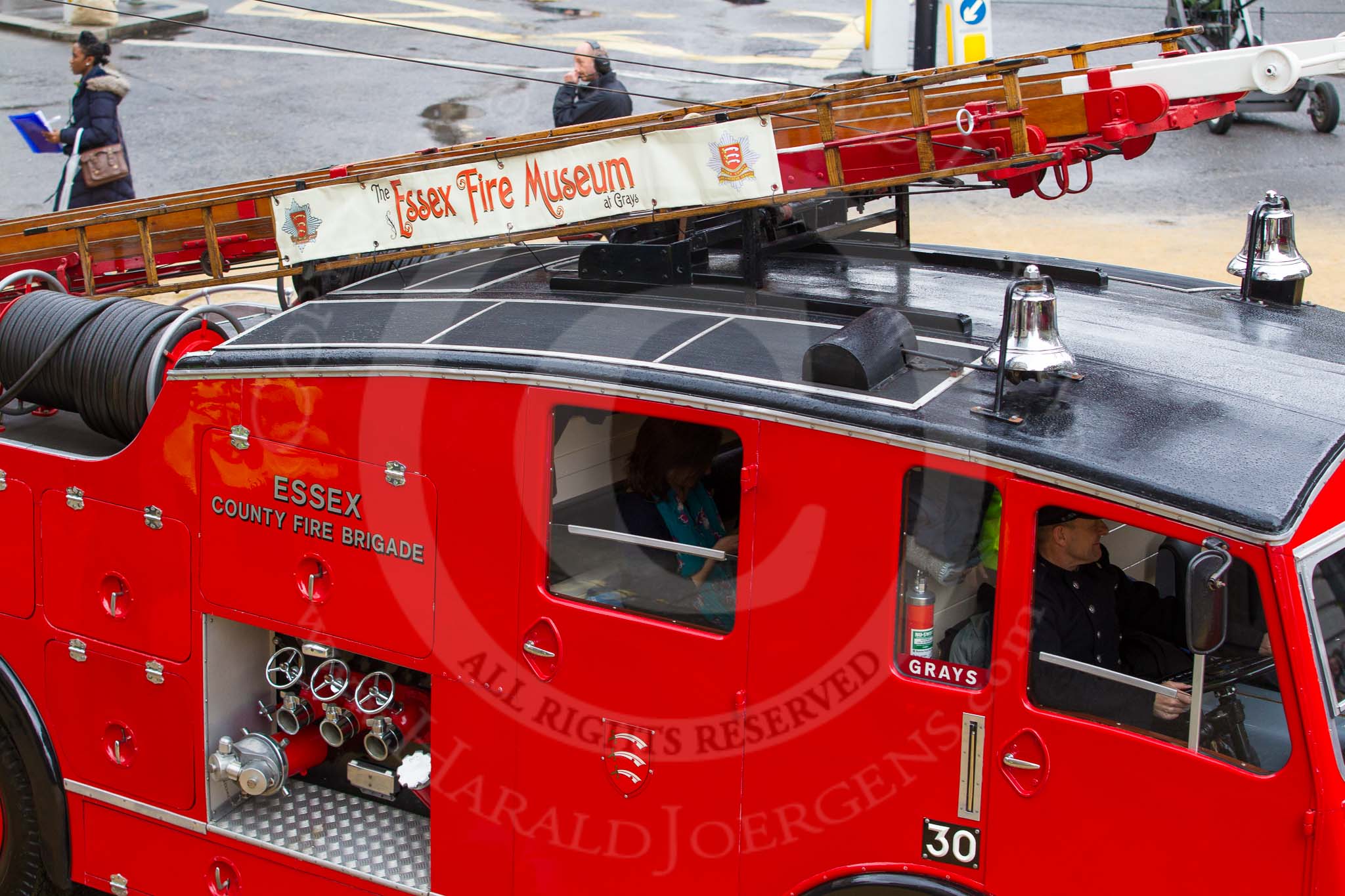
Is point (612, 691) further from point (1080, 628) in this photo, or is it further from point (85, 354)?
point (85, 354)

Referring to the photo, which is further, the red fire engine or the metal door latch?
the metal door latch

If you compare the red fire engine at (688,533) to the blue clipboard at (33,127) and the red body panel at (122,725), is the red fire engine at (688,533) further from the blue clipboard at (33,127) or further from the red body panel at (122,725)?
the blue clipboard at (33,127)

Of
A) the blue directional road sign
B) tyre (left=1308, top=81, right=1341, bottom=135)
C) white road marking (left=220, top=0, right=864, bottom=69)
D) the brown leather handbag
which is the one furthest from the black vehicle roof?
white road marking (left=220, top=0, right=864, bottom=69)

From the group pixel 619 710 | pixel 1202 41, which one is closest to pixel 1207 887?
pixel 619 710

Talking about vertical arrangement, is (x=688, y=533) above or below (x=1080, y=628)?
above

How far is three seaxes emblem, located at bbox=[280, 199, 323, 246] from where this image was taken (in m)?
5.64

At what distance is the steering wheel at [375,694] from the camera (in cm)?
509

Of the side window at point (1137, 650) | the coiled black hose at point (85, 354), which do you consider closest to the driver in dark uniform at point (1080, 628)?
the side window at point (1137, 650)

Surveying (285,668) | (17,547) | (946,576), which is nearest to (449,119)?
(17,547)

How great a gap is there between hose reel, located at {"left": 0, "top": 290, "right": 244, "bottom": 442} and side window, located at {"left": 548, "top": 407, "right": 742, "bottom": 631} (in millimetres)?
1719

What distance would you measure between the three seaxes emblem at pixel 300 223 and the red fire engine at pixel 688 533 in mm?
23

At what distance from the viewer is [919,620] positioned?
403cm

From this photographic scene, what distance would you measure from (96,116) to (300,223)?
6214 millimetres

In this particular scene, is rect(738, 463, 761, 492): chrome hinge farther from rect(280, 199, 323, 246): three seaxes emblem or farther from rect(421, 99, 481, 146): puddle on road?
rect(421, 99, 481, 146): puddle on road
